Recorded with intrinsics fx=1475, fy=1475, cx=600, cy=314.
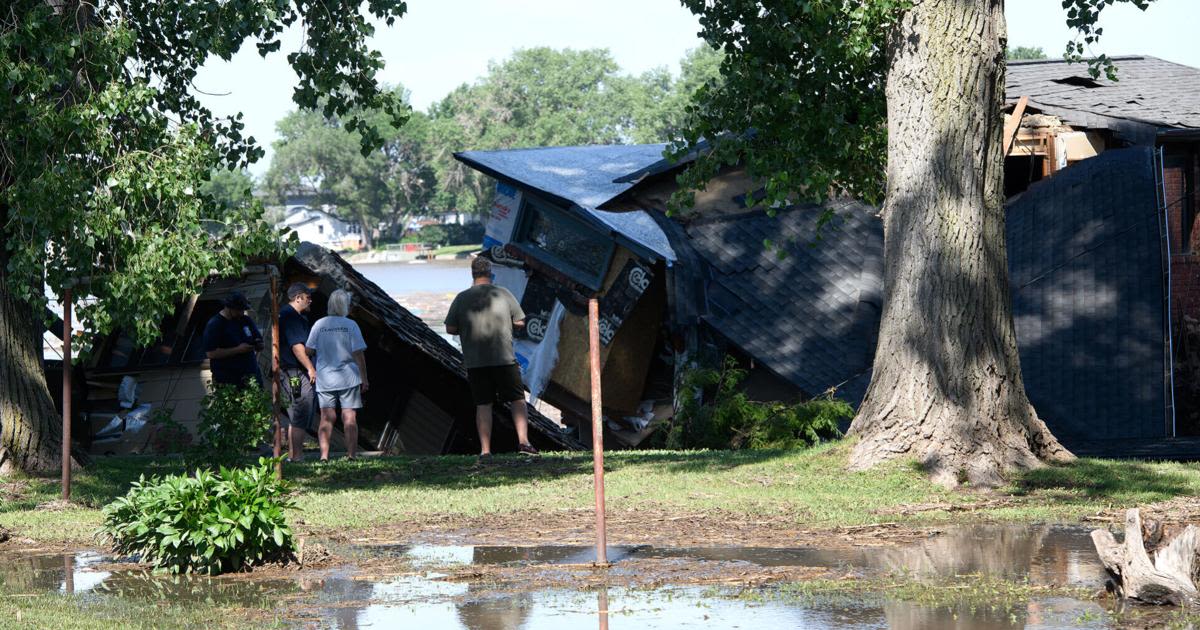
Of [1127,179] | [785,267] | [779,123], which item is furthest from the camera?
[785,267]

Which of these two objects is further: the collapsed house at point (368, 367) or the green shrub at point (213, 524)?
the collapsed house at point (368, 367)

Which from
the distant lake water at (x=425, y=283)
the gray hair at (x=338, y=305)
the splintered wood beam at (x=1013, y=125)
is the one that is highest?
the distant lake water at (x=425, y=283)

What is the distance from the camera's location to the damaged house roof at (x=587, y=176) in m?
19.3

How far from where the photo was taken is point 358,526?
9.66 metres

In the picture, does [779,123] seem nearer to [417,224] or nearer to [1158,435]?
[1158,435]

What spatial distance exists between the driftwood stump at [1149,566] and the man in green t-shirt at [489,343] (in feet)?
24.8

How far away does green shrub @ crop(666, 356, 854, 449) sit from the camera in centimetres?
1556

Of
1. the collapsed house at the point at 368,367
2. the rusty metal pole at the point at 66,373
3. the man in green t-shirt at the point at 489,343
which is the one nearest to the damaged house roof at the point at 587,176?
the collapsed house at the point at 368,367

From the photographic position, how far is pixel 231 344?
1414cm

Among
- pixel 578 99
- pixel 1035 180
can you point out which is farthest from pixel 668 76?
pixel 1035 180

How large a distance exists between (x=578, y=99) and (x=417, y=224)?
62.9ft

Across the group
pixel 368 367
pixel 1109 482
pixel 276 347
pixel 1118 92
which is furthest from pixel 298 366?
pixel 1118 92

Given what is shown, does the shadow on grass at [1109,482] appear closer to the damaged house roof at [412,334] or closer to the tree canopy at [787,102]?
the tree canopy at [787,102]

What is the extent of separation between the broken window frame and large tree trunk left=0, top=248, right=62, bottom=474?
Result: 9.01 meters
